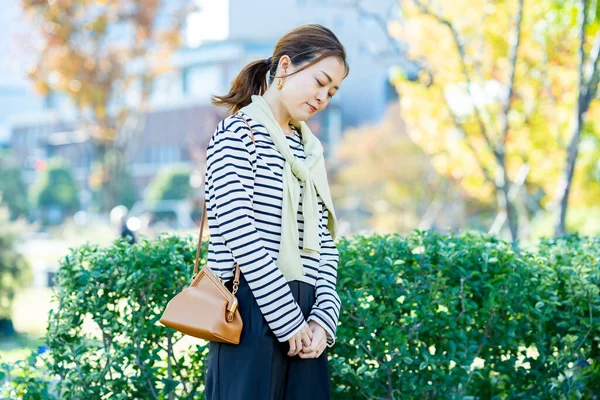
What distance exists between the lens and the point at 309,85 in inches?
99.2

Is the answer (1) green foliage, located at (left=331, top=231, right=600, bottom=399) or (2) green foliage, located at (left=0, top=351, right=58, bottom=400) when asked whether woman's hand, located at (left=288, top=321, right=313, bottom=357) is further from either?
(2) green foliage, located at (left=0, top=351, right=58, bottom=400)

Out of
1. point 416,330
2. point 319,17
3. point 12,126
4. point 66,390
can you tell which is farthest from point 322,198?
point 12,126

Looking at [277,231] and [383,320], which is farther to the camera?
[383,320]

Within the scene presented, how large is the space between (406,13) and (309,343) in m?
8.33

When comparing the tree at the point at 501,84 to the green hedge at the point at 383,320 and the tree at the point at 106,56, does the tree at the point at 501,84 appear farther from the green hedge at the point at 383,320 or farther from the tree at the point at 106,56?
the tree at the point at 106,56

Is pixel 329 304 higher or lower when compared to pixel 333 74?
lower

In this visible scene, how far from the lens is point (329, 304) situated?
8.36 ft

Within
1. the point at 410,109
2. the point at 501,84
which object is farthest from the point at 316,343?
the point at 410,109

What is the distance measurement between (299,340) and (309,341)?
6 centimetres

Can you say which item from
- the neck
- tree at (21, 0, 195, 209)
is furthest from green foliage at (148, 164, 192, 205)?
the neck

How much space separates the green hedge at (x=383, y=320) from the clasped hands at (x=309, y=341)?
1003 millimetres

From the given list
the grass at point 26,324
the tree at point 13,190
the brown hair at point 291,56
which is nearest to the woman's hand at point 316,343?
the brown hair at point 291,56

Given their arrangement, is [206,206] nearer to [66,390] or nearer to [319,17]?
[66,390]

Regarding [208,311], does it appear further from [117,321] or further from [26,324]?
[26,324]
